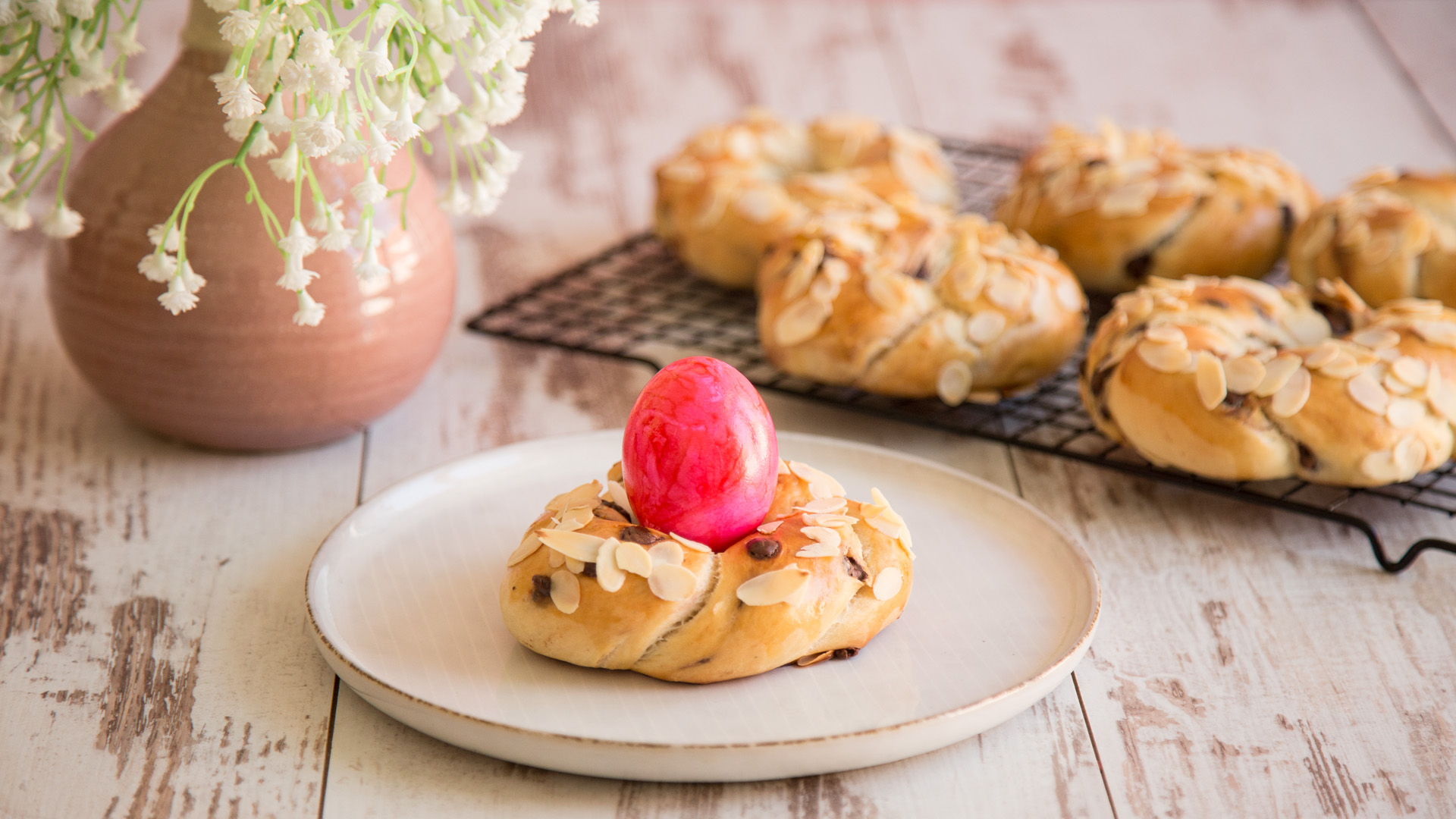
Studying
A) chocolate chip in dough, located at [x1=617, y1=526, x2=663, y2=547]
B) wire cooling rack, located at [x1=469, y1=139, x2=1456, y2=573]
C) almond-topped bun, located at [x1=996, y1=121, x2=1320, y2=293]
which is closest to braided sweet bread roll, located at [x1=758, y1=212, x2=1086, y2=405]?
wire cooling rack, located at [x1=469, y1=139, x2=1456, y2=573]

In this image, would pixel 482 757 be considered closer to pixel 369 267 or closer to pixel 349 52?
pixel 369 267

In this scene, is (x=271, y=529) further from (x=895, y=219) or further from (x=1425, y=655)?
(x=1425, y=655)

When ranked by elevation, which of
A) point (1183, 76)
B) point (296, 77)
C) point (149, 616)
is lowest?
point (149, 616)

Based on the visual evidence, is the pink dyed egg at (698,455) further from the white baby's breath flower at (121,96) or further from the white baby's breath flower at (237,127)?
the white baby's breath flower at (121,96)

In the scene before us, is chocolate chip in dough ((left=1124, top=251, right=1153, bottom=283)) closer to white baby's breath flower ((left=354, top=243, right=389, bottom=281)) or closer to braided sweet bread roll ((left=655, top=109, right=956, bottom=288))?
braided sweet bread roll ((left=655, top=109, right=956, bottom=288))

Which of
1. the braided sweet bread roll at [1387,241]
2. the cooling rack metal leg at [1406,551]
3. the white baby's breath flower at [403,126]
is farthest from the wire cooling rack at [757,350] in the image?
the white baby's breath flower at [403,126]

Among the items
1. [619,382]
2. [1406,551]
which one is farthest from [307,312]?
[1406,551]

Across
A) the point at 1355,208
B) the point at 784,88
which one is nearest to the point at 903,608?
the point at 1355,208
